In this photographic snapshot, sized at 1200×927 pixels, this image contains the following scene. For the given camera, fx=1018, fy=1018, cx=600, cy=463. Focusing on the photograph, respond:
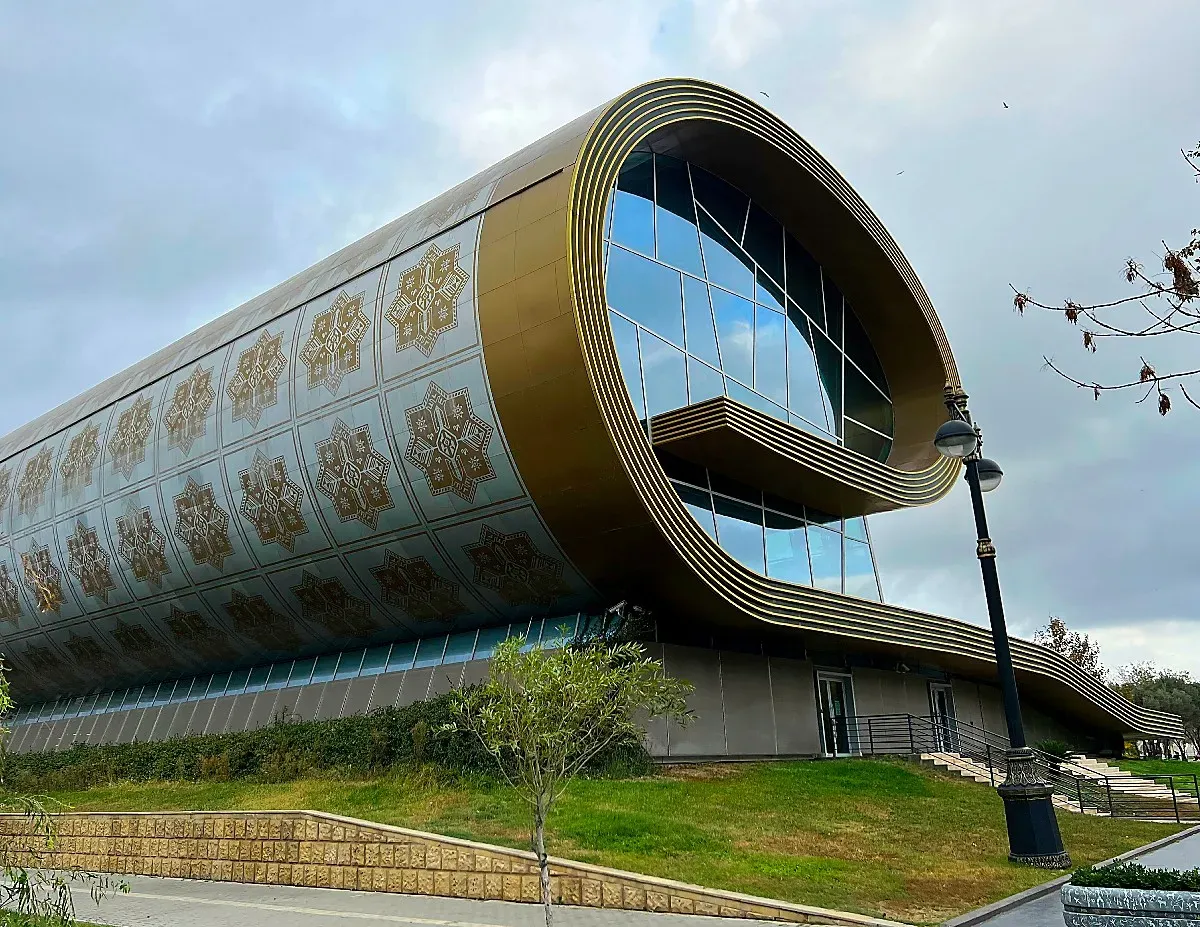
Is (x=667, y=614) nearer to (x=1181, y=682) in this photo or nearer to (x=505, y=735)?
(x=505, y=735)

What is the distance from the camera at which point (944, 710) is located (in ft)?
118

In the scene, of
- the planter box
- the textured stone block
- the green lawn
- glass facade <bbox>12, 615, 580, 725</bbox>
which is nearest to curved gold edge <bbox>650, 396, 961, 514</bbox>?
glass facade <bbox>12, 615, 580, 725</bbox>

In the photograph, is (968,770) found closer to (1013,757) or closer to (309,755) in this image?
(1013,757)

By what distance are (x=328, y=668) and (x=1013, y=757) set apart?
22048 millimetres

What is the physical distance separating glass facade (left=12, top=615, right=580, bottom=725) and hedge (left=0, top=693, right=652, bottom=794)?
87.0 inches

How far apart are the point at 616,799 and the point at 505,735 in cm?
732

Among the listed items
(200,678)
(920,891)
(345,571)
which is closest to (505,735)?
(920,891)

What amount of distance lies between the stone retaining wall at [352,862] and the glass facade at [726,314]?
13094 mm

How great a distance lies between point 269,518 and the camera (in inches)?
1142

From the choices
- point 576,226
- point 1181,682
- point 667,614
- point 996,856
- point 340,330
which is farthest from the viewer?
point 1181,682

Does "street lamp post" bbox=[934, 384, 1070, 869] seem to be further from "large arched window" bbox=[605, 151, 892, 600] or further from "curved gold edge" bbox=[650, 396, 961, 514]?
"large arched window" bbox=[605, 151, 892, 600]

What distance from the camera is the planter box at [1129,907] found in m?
8.45

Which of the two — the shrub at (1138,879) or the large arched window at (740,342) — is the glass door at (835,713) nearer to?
the large arched window at (740,342)

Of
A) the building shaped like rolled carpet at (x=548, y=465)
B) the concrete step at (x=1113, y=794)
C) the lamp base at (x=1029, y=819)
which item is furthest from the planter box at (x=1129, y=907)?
the concrete step at (x=1113, y=794)
